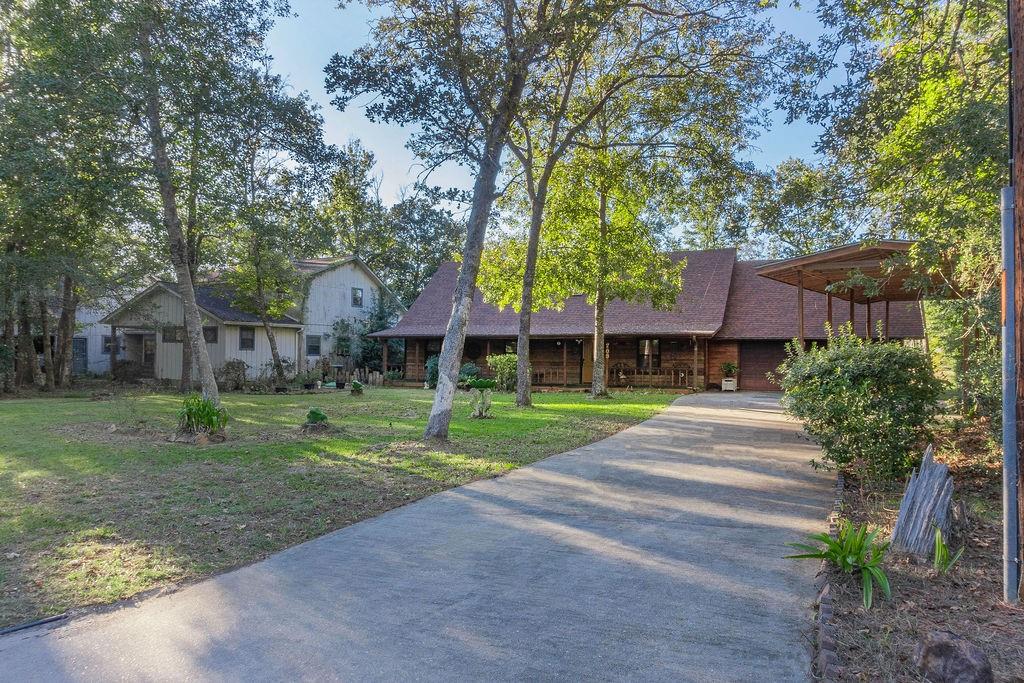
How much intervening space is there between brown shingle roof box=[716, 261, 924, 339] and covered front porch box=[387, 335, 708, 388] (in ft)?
6.04

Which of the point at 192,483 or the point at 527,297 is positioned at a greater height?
the point at 527,297

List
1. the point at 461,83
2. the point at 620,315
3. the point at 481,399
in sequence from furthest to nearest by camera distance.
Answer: the point at 620,315
the point at 481,399
the point at 461,83

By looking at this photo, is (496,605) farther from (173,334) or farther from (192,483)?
(173,334)

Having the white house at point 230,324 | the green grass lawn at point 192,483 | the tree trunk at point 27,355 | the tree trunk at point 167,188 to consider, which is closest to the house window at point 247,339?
the white house at point 230,324

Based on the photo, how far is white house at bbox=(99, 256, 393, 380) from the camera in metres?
26.8

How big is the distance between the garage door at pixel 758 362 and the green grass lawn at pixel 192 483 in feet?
39.3

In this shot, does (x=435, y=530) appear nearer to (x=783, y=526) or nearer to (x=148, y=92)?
(x=783, y=526)

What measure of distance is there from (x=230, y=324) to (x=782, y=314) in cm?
2245

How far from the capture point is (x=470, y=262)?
1086 centimetres

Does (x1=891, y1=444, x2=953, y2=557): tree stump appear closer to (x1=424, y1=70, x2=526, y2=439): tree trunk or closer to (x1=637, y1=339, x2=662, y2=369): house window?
(x1=424, y1=70, x2=526, y2=439): tree trunk

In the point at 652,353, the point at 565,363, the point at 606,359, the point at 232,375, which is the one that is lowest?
the point at 232,375

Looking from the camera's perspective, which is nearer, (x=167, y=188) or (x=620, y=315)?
(x=167, y=188)

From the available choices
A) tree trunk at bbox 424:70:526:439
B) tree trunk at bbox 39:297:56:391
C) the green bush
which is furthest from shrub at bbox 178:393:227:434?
tree trunk at bbox 39:297:56:391

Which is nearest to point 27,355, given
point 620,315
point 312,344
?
point 312,344
